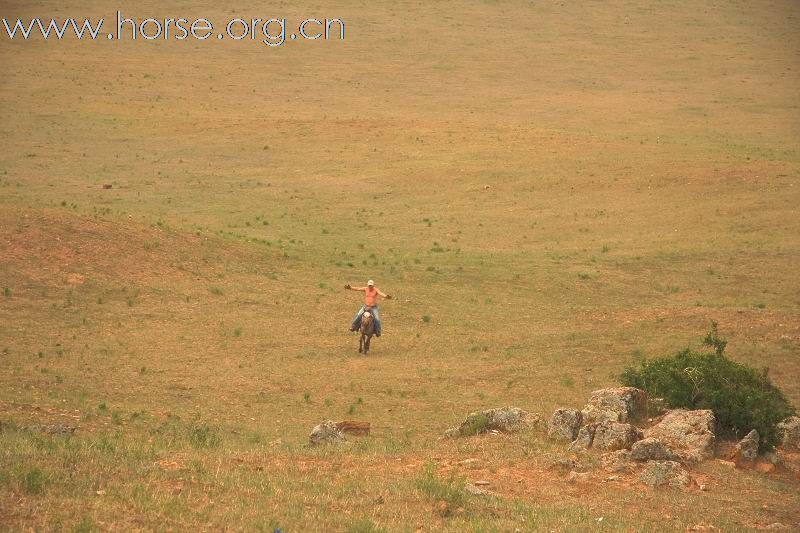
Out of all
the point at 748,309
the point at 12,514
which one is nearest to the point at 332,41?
the point at 748,309

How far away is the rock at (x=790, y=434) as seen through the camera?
1655 cm

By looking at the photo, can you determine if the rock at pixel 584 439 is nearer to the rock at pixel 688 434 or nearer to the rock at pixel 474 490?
the rock at pixel 688 434

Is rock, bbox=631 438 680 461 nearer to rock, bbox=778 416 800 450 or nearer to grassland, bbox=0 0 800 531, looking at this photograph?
grassland, bbox=0 0 800 531

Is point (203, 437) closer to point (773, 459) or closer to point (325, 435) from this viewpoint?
point (325, 435)

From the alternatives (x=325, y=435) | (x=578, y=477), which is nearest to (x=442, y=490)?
(x=578, y=477)

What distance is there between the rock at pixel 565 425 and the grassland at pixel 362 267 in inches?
25.3

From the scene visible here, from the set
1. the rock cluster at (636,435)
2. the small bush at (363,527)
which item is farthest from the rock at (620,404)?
the small bush at (363,527)

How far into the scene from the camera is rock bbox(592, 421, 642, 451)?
586 inches

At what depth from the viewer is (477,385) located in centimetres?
2197

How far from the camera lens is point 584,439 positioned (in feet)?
49.6

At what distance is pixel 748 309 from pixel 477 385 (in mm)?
9746

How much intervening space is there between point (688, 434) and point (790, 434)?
240cm

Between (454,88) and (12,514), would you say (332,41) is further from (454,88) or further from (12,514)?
(12,514)

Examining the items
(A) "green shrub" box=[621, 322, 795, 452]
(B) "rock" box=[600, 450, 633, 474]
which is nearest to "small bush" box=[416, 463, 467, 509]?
(B) "rock" box=[600, 450, 633, 474]
